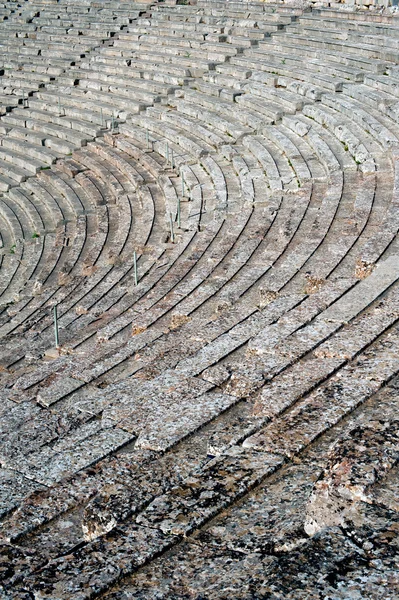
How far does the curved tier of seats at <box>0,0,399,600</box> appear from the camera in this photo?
429cm

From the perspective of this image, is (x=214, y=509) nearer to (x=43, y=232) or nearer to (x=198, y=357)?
(x=198, y=357)

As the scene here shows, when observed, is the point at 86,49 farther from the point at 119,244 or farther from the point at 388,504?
the point at 388,504

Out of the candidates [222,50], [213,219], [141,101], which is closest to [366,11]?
[222,50]

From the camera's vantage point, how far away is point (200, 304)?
951cm

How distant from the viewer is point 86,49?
23547 mm

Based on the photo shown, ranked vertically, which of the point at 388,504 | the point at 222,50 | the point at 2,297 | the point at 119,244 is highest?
the point at 222,50

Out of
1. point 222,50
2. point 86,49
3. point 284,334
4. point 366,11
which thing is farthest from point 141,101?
point 284,334

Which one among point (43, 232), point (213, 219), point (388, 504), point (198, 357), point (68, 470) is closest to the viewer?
point (388, 504)

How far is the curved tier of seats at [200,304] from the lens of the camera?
14.1 feet

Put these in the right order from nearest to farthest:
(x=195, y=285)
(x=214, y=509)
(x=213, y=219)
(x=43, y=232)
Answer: (x=214, y=509)
(x=195, y=285)
(x=213, y=219)
(x=43, y=232)

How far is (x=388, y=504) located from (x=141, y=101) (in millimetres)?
17210

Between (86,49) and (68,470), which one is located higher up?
(86,49)

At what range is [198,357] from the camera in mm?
7379

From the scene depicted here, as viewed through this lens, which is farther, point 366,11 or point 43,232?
point 366,11
